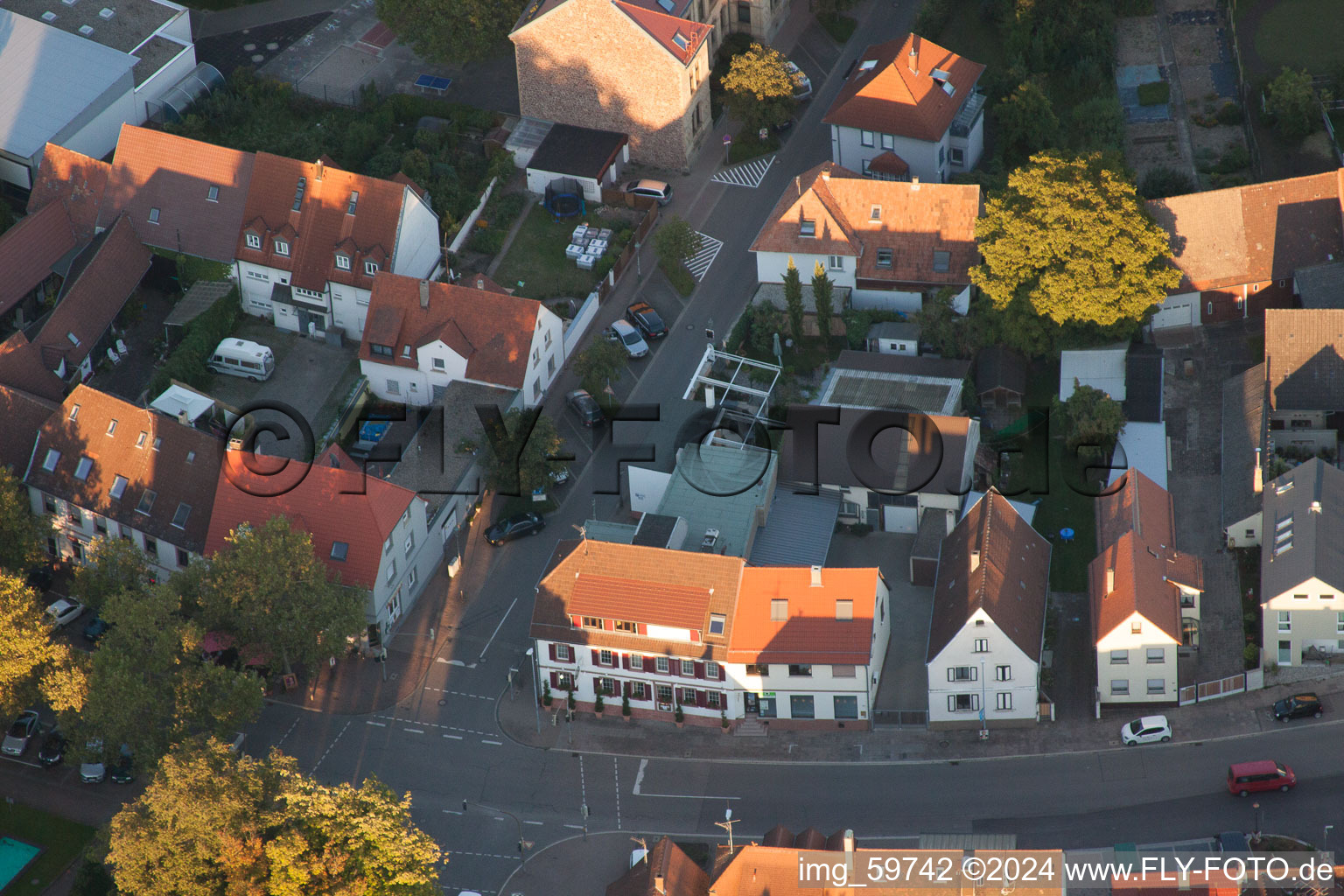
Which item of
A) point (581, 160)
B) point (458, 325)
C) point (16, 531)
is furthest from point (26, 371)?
point (581, 160)

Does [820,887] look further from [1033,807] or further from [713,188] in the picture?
[713,188]

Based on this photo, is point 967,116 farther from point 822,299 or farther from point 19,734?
point 19,734

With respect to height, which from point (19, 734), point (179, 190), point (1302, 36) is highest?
point (1302, 36)

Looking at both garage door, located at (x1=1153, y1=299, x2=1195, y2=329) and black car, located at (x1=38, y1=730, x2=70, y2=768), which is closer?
black car, located at (x1=38, y1=730, x2=70, y2=768)

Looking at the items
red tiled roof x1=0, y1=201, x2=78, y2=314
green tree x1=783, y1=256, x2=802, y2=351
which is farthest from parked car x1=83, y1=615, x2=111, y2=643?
green tree x1=783, y1=256, x2=802, y2=351

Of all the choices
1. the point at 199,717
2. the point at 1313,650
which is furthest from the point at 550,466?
the point at 1313,650

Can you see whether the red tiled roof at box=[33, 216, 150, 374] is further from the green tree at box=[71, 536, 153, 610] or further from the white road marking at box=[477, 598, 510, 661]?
the white road marking at box=[477, 598, 510, 661]

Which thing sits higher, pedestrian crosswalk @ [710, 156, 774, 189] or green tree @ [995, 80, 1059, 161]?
green tree @ [995, 80, 1059, 161]

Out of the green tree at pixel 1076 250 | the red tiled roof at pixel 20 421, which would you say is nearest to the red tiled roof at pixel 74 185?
the red tiled roof at pixel 20 421
